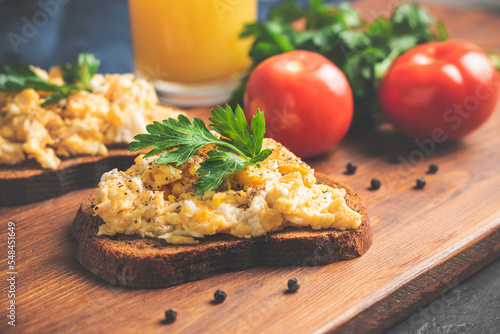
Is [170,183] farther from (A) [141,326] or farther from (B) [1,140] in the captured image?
(B) [1,140]

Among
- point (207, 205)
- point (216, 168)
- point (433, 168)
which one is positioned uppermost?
point (216, 168)

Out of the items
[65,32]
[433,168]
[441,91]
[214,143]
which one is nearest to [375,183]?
[433,168]

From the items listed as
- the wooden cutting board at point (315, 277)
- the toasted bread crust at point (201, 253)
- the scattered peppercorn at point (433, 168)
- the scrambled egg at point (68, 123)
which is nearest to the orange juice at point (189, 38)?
the scrambled egg at point (68, 123)

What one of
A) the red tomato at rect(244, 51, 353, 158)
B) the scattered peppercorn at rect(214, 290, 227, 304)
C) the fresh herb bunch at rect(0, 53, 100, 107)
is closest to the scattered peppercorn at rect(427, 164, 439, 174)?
the red tomato at rect(244, 51, 353, 158)

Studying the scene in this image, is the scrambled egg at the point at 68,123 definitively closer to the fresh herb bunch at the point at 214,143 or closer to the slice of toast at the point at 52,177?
the slice of toast at the point at 52,177

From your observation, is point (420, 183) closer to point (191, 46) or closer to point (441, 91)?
point (441, 91)
